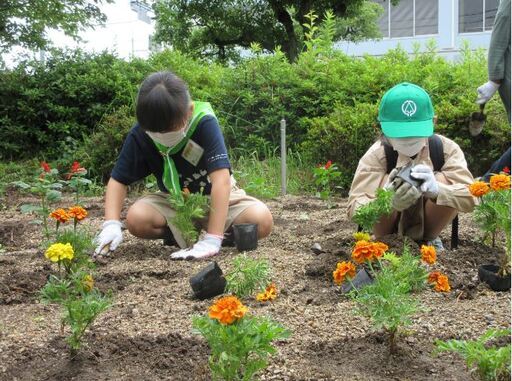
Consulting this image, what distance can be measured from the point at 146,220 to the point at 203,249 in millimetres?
504

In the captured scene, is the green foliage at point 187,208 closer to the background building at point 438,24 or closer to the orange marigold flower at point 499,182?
the orange marigold flower at point 499,182

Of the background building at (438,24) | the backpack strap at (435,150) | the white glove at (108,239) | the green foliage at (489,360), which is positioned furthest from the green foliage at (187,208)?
the background building at (438,24)

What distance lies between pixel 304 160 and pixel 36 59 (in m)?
4.52

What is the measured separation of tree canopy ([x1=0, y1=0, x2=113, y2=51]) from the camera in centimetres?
930

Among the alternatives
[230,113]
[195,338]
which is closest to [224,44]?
[230,113]

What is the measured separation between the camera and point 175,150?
3.23m

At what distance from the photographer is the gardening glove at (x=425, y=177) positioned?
2746 millimetres

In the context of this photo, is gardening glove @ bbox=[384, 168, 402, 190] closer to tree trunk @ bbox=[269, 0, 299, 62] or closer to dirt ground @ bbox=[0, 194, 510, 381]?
dirt ground @ bbox=[0, 194, 510, 381]

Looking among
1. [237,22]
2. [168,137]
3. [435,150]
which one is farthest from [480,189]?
[237,22]

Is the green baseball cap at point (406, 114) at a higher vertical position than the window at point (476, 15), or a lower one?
lower

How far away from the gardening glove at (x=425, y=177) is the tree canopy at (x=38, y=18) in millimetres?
7874

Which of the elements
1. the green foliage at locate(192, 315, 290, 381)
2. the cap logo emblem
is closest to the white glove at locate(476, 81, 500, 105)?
the cap logo emblem

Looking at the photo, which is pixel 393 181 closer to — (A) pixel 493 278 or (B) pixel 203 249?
(A) pixel 493 278

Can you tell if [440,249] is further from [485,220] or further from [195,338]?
[195,338]
